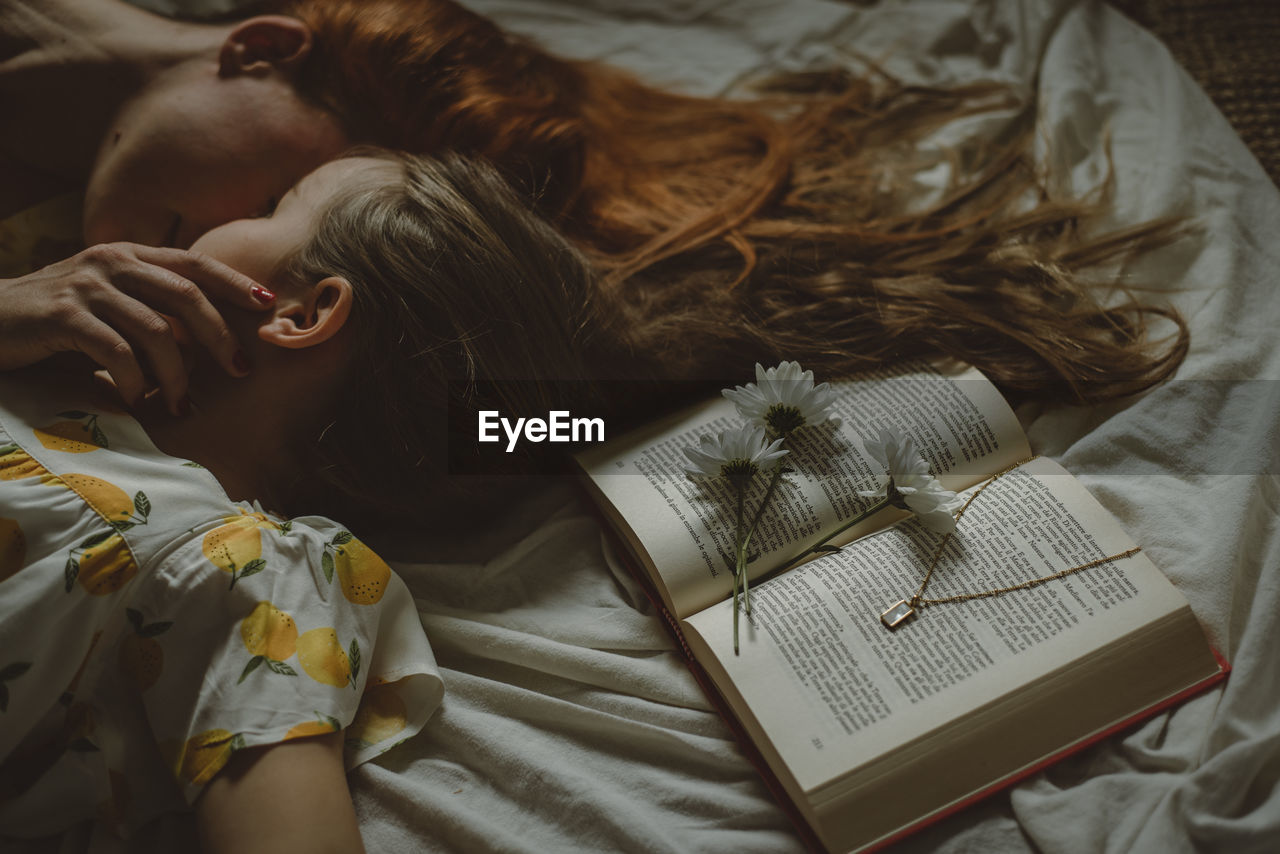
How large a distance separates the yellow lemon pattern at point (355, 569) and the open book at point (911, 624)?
0.70 feet

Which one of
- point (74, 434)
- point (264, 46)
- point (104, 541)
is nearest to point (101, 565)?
point (104, 541)

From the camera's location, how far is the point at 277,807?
618 millimetres

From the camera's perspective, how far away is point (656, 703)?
760 millimetres

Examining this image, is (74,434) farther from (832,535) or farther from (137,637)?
(832,535)

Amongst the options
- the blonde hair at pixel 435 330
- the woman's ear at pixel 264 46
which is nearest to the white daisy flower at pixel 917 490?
the blonde hair at pixel 435 330

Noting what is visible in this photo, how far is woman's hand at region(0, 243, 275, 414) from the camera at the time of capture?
71 centimetres

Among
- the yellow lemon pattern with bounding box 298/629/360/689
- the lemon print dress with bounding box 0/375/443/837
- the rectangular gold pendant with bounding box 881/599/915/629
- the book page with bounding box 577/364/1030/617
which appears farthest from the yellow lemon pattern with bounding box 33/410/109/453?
the rectangular gold pendant with bounding box 881/599/915/629

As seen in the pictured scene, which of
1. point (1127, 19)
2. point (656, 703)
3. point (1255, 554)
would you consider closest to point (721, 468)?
point (656, 703)

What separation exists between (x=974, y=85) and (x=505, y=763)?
102 cm

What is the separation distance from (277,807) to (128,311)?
411 millimetres

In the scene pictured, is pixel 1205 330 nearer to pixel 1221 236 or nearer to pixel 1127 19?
pixel 1221 236

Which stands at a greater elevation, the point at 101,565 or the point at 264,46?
the point at 264,46

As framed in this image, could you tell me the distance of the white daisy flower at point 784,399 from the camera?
2.57 ft

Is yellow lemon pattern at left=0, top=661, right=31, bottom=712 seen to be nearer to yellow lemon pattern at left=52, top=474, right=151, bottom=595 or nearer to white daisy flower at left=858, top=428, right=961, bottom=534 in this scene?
yellow lemon pattern at left=52, top=474, right=151, bottom=595
